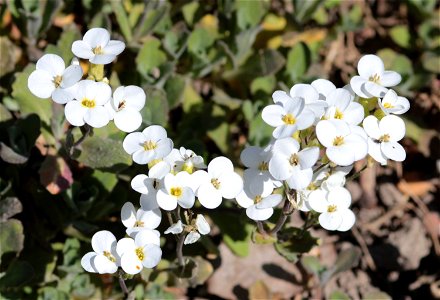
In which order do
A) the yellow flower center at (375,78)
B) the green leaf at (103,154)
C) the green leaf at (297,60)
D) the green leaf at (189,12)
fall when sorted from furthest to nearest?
the green leaf at (189,12), the green leaf at (297,60), the green leaf at (103,154), the yellow flower center at (375,78)

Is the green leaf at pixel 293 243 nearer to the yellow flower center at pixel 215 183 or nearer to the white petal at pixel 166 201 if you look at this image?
the yellow flower center at pixel 215 183

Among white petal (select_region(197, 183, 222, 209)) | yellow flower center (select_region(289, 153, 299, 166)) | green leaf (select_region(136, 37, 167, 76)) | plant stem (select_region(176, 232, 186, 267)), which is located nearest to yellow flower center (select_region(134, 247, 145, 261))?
plant stem (select_region(176, 232, 186, 267))

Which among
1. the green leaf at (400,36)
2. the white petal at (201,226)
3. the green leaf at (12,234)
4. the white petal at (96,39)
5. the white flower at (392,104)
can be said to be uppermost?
the white petal at (96,39)

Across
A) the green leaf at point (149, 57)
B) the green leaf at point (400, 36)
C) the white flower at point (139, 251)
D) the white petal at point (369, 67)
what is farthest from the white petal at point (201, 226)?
the green leaf at point (400, 36)

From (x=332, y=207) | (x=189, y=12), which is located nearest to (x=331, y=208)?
(x=332, y=207)

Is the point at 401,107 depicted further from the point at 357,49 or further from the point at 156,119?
the point at 357,49

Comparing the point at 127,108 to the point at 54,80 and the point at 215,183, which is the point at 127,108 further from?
the point at 215,183

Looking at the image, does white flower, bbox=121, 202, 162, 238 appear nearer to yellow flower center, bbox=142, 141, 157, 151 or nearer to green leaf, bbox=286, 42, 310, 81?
yellow flower center, bbox=142, 141, 157, 151
